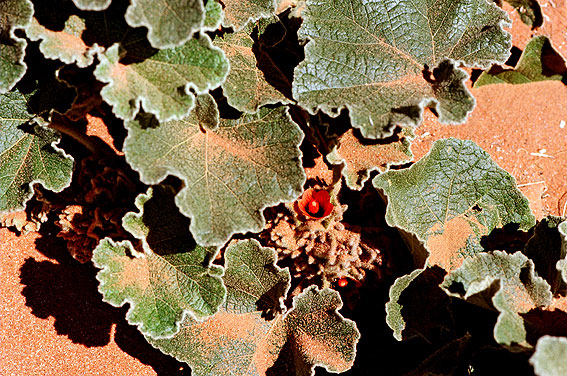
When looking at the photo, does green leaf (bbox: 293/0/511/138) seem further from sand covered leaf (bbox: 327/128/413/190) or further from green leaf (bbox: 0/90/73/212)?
green leaf (bbox: 0/90/73/212)

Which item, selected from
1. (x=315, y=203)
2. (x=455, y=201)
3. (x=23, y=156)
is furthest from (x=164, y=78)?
(x=455, y=201)

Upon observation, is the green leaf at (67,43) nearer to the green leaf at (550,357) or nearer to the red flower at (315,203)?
the red flower at (315,203)

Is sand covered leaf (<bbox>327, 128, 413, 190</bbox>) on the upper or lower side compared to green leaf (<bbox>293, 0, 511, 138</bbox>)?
lower

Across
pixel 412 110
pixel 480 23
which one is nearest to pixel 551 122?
pixel 480 23

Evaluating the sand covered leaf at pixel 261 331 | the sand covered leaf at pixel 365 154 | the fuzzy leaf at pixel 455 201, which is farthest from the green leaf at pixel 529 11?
the sand covered leaf at pixel 261 331

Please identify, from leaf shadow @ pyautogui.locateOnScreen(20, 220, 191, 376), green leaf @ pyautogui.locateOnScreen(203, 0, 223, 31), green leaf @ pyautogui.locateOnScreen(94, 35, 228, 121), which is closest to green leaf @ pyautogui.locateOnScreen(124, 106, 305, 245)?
green leaf @ pyautogui.locateOnScreen(94, 35, 228, 121)

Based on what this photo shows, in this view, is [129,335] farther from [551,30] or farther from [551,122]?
[551,30]
